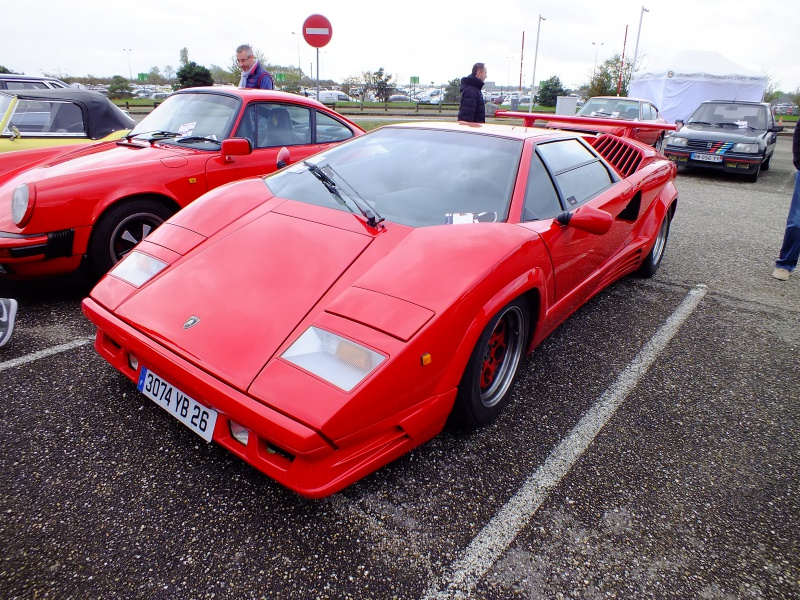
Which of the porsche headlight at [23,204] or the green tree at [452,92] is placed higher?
the green tree at [452,92]

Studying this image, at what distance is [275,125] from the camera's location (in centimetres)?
413

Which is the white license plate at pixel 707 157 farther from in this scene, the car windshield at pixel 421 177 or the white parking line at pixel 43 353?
the white parking line at pixel 43 353

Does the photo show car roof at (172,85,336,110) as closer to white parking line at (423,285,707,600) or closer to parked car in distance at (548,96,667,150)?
white parking line at (423,285,707,600)

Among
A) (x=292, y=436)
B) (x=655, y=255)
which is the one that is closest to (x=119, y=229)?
(x=292, y=436)

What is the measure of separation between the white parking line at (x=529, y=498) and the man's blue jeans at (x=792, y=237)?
6.97ft

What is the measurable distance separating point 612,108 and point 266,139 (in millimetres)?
9093

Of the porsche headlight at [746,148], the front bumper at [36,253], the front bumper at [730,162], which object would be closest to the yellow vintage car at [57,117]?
the front bumper at [36,253]

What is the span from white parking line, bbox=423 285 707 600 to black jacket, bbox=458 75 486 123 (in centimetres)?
499

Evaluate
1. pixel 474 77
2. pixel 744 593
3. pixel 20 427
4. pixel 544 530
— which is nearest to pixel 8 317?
pixel 20 427

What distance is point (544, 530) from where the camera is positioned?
1710 mm

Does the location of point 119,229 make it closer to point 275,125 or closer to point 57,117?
point 275,125

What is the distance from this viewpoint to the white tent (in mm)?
17922

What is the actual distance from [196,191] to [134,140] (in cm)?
84

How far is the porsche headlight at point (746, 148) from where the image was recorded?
8898mm
